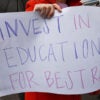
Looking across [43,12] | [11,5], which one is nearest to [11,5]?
[11,5]

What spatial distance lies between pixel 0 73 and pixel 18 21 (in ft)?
0.67

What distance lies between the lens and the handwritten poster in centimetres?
115

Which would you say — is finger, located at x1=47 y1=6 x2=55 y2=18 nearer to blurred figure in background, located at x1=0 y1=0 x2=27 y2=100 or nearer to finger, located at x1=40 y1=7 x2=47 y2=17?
finger, located at x1=40 y1=7 x2=47 y2=17

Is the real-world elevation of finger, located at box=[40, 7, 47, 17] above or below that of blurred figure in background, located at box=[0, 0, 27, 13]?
above

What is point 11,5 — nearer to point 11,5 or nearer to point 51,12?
point 11,5

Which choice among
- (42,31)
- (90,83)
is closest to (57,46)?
(42,31)

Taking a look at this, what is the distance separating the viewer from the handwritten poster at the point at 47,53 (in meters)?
1.15

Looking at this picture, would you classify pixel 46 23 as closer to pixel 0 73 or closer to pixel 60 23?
pixel 60 23

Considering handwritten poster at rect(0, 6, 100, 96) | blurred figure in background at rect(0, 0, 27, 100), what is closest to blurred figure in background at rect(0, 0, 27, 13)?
blurred figure in background at rect(0, 0, 27, 100)

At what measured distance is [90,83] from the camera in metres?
1.16

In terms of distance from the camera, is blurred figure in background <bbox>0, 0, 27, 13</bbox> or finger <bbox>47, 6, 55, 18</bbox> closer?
finger <bbox>47, 6, 55, 18</bbox>

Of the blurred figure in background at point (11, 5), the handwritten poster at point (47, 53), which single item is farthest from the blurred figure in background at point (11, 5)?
the handwritten poster at point (47, 53)

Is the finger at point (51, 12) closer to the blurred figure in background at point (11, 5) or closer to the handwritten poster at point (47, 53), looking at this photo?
the handwritten poster at point (47, 53)

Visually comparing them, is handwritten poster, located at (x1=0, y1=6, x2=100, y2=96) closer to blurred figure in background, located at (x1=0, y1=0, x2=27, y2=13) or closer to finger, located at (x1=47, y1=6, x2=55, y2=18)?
finger, located at (x1=47, y1=6, x2=55, y2=18)
